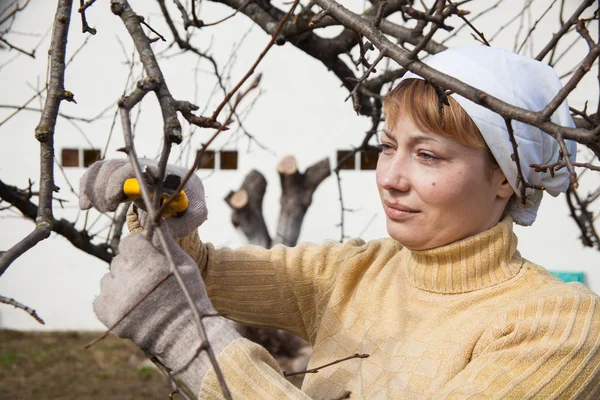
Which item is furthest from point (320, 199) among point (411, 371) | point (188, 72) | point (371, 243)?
point (411, 371)

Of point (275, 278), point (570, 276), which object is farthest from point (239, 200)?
point (570, 276)

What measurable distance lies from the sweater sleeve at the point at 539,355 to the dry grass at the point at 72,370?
3.92m

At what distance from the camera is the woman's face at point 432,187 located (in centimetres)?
161

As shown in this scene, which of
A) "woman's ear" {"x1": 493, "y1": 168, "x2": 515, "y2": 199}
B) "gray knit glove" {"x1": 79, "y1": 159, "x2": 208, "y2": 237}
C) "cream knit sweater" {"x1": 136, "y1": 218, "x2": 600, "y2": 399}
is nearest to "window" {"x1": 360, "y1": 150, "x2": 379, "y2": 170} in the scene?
"cream knit sweater" {"x1": 136, "y1": 218, "x2": 600, "y2": 399}

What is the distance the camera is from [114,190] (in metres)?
1.38

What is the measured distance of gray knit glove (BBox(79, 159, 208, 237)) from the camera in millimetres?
1391

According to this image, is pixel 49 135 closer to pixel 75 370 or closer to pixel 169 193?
pixel 169 193

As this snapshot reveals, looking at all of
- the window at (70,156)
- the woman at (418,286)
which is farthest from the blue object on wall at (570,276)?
the woman at (418,286)

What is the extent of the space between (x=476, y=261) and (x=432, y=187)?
8.6 inches

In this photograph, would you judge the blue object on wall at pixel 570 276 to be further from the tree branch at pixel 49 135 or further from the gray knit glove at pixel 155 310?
the tree branch at pixel 49 135

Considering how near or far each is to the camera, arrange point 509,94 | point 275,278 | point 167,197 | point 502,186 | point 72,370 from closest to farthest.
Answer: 1. point 167,197
2. point 509,94
3. point 502,186
4. point 275,278
5. point 72,370

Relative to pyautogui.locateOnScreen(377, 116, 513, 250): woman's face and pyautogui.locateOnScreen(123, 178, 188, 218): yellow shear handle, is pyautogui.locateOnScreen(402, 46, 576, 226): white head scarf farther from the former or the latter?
pyautogui.locateOnScreen(123, 178, 188, 218): yellow shear handle

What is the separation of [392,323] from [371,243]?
1.03ft

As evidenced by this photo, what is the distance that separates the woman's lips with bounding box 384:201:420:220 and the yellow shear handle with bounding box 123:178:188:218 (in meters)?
0.46
